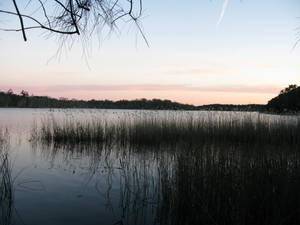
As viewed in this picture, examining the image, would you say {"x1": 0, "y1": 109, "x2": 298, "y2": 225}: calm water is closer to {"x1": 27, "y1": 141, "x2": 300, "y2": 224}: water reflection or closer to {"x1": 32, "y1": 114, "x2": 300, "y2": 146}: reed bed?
{"x1": 27, "y1": 141, "x2": 300, "y2": 224}: water reflection

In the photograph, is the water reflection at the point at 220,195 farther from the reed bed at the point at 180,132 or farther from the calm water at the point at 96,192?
the reed bed at the point at 180,132

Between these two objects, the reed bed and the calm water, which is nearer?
the calm water

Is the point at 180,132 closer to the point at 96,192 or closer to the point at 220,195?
the point at 96,192

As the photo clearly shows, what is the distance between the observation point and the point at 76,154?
7.14 m

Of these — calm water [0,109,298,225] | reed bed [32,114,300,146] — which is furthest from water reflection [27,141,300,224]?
reed bed [32,114,300,146]

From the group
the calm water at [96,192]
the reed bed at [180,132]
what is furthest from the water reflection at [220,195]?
the reed bed at [180,132]

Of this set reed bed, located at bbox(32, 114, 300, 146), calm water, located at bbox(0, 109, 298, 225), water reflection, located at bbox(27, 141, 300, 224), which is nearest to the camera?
water reflection, located at bbox(27, 141, 300, 224)

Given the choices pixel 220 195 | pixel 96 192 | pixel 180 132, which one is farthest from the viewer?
pixel 180 132

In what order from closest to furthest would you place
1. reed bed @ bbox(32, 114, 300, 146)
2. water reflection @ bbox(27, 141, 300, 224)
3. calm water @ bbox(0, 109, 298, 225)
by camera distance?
water reflection @ bbox(27, 141, 300, 224), calm water @ bbox(0, 109, 298, 225), reed bed @ bbox(32, 114, 300, 146)

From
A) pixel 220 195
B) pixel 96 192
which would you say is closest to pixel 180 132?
pixel 96 192

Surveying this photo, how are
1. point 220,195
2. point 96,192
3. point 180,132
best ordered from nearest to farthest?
point 220,195 < point 96,192 < point 180,132

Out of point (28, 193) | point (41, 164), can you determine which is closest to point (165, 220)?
point (28, 193)

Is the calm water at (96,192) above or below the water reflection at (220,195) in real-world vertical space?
below

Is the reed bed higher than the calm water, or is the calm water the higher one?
the reed bed
